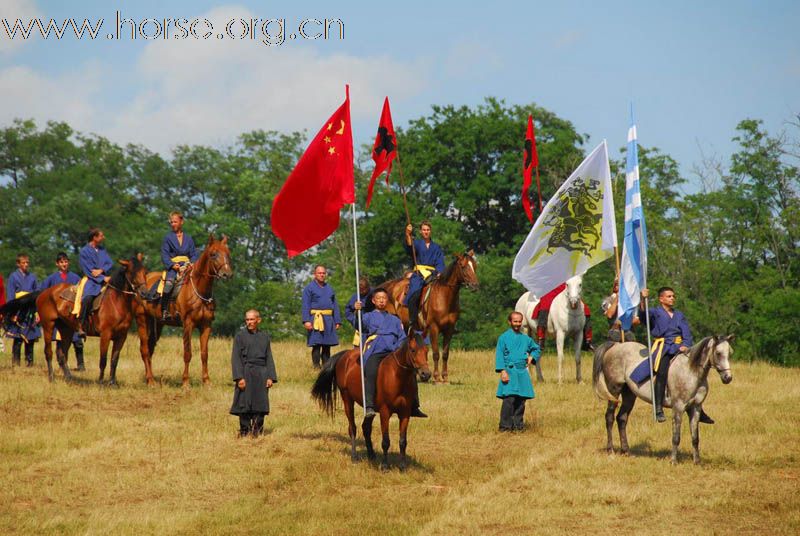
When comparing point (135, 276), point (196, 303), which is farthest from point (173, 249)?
point (196, 303)

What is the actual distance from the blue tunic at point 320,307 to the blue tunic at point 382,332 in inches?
337

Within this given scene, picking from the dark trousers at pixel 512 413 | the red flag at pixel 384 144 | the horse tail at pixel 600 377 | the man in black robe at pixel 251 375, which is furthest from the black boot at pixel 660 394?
the red flag at pixel 384 144

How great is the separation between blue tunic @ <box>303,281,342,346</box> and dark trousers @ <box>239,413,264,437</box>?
6697mm

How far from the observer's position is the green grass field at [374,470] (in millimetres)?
12984

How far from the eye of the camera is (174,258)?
23438mm

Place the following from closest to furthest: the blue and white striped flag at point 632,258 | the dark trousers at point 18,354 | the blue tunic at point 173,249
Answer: the blue and white striped flag at point 632,258
the blue tunic at point 173,249
the dark trousers at point 18,354

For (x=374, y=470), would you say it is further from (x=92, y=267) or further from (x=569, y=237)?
(x=92, y=267)

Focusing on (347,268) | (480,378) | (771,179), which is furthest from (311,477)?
(347,268)

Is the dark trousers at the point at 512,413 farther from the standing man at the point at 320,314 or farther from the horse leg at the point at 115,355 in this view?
the horse leg at the point at 115,355

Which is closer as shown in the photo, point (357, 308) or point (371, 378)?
point (371, 378)

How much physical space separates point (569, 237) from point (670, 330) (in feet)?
8.21

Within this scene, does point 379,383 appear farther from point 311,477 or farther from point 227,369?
point 227,369

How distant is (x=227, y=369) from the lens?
26.7 meters

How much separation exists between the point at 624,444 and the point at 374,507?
4.93 m
